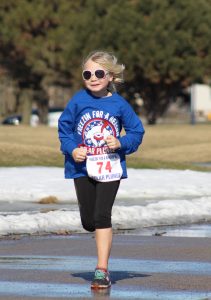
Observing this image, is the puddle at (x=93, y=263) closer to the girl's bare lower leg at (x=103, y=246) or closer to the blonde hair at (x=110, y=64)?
the girl's bare lower leg at (x=103, y=246)

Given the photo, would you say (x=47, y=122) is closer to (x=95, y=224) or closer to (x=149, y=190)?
(x=149, y=190)

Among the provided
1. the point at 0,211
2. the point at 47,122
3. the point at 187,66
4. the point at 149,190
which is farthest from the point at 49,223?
the point at 47,122

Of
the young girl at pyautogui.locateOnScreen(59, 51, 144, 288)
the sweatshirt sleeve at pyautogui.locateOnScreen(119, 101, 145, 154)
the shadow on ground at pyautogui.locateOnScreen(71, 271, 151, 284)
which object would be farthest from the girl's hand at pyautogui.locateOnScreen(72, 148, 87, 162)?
the shadow on ground at pyautogui.locateOnScreen(71, 271, 151, 284)

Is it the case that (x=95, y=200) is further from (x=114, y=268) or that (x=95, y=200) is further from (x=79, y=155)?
(x=114, y=268)

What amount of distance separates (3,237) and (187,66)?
47874mm

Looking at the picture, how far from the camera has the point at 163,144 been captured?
40.0m

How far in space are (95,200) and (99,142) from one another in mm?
455

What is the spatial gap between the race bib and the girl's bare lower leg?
37 centimetres

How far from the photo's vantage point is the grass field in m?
25.1

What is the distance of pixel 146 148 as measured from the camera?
38.2 metres

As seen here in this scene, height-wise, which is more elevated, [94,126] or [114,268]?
[94,126]

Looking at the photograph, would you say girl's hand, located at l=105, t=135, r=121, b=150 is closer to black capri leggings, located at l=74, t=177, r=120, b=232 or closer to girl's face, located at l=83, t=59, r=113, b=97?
black capri leggings, located at l=74, t=177, r=120, b=232

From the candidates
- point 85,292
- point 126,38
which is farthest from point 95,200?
point 126,38

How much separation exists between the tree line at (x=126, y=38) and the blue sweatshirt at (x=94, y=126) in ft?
164
